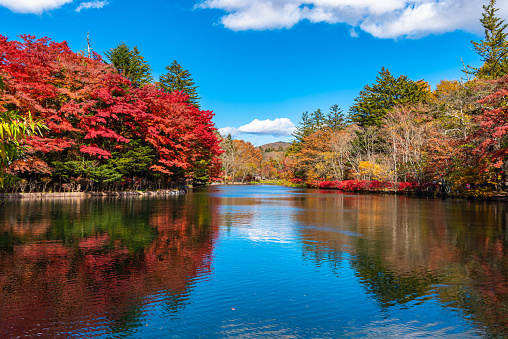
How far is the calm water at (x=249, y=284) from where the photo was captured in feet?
11.9

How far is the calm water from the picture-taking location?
363 centimetres

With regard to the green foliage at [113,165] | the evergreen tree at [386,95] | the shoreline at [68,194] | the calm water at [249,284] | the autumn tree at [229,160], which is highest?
the evergreen tree at [386,95]

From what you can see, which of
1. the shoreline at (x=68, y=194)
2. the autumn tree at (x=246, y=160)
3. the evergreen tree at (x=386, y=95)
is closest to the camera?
the shoreline at (x=68, y=194)

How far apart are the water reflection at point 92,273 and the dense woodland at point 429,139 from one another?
57.4 feet

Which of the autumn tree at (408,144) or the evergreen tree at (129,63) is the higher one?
the evergreen tree at (129,63)

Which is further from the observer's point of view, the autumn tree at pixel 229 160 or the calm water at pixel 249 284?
the autumn tree at pixel 229 160

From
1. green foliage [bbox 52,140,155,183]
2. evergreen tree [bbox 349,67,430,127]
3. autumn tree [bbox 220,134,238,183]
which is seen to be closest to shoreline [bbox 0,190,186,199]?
green foliage [bbox 52,140,155,183]

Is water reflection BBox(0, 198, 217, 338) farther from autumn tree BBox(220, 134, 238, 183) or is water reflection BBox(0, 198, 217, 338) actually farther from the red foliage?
autumn tree BBox(220, 134, 238, 183)

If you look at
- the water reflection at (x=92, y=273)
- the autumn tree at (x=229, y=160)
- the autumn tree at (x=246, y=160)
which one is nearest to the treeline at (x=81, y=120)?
the water reflection at (x=92, y=273)

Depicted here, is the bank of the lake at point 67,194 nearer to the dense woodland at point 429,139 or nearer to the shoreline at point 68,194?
the shoreline at point 68,194

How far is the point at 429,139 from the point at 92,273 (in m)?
27.0

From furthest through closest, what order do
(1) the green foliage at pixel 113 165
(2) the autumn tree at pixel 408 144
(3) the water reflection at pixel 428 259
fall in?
(2) the autumn tree at pixel 408 144 < (1) the green foliage at pixel 113 165 < (3) the water reflection at pixel 428 259

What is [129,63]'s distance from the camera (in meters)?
41.2

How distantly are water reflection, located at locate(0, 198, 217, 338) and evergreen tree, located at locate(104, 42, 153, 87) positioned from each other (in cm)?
3089
